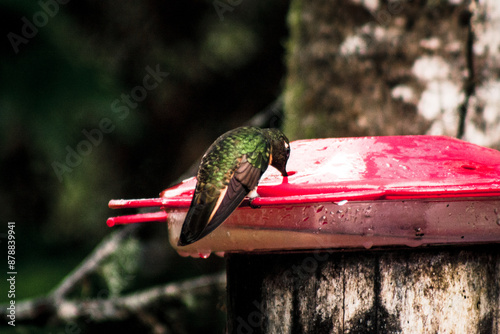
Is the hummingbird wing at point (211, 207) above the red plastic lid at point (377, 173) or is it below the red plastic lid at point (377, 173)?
below

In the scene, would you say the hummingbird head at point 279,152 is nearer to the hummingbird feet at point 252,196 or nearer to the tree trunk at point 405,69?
the hummingbird feet at point 252,196

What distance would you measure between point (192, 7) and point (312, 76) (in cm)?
337

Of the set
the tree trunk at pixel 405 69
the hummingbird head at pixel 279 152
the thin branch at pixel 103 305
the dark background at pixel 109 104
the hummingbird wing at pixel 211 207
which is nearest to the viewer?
the hummingbird wing at pixel 211 207

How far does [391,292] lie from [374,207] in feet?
0.44

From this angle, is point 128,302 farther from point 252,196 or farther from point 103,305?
point 252,196

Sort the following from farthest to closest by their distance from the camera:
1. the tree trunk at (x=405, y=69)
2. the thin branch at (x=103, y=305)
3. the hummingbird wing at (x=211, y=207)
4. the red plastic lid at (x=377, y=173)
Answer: the thin branch at (x=103, y=305) < the tree trunk at (x=405, y=69) < the hummingbird wing at (x=211, y=207) < the red plastic lid at (x=377, y=173)

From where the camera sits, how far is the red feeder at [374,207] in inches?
33.0

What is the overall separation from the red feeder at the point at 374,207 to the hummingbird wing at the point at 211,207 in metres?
0.02

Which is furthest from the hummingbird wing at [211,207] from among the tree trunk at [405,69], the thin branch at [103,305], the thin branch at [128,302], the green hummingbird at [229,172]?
the thin branch at [128,302]

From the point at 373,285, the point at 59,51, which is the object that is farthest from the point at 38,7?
the point at 373,285

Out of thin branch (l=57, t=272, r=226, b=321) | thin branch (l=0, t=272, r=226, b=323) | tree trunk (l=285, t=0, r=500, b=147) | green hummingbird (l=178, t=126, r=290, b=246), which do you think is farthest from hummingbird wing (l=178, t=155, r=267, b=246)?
thin branch (l=57, t=272, r=226, b=321)

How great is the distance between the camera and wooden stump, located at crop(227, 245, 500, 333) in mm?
877

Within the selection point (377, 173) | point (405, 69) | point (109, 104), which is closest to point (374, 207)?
point (377, 173)

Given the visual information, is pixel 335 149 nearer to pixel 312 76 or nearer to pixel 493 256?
pixel 493 256
